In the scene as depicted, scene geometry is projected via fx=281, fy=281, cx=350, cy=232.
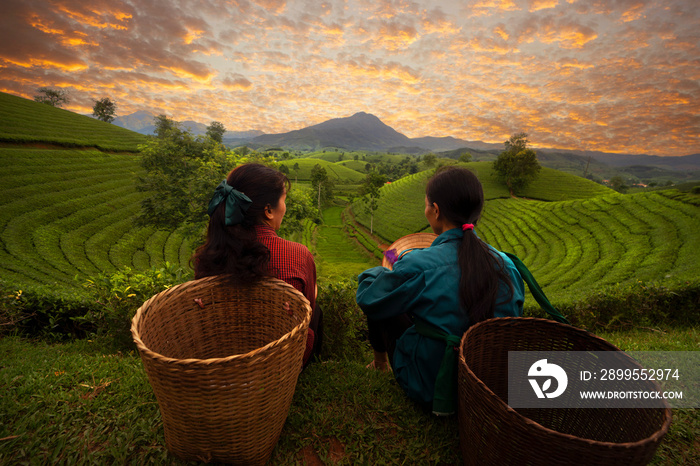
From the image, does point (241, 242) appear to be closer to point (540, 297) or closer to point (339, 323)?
point (339, 323)

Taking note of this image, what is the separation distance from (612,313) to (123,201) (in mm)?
28425

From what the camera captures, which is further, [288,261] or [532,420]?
[288,261]

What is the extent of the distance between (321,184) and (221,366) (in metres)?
47.6

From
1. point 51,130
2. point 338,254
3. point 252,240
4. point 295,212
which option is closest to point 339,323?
point 252,240

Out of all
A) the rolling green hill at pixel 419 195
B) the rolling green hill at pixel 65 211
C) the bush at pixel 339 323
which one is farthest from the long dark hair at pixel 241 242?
the rolling green hill at pixel 419 195

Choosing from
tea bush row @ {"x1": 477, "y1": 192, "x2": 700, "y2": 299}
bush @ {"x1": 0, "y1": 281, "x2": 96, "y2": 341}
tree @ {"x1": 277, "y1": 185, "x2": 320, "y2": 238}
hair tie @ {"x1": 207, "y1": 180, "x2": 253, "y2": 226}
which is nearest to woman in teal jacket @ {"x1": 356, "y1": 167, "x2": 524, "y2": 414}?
hair tie @ {"x1": 207, "y1": 180, "x2": 253, "y2": 226}

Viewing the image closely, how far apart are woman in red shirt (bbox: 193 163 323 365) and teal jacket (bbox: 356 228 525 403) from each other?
60cm

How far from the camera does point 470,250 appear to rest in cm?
166

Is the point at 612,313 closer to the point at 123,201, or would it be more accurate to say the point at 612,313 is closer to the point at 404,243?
the point at 404,243

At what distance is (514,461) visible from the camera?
116 centimetres

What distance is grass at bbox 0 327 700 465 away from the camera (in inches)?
59.2

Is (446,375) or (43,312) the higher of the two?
(446,375)

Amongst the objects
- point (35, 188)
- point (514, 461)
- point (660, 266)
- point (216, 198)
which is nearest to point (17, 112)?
point (35, 188)

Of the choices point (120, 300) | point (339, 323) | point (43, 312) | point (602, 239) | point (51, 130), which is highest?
point (51, 130)
